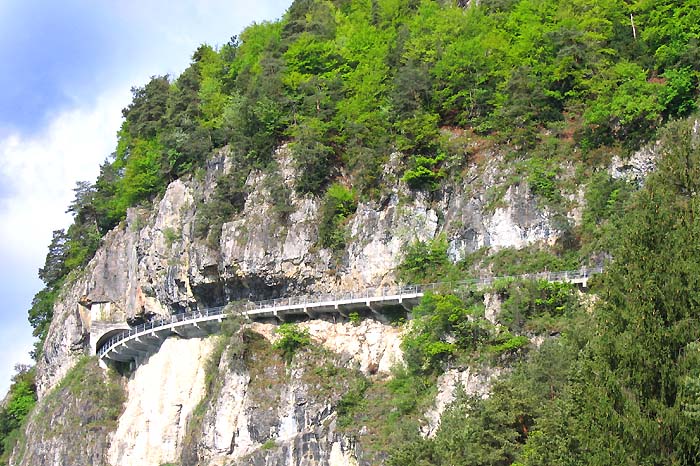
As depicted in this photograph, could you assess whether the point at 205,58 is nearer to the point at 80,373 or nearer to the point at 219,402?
the point at 80,373

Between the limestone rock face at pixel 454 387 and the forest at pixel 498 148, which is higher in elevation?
the forest at pixel 498 148

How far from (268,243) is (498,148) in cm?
1168

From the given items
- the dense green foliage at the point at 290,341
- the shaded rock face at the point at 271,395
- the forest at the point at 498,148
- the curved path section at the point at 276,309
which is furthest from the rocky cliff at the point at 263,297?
the forest at the point at 498,148

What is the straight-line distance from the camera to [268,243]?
49.7m

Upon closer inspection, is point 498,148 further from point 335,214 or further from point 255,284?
point 255,284

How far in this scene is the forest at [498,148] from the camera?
24547 mm

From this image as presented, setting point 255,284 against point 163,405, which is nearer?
point 255,284

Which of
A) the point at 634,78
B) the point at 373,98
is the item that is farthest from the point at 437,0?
the point at 634,78

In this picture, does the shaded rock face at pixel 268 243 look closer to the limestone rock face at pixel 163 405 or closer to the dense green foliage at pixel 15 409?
the limestone rock face at pixel 163 405

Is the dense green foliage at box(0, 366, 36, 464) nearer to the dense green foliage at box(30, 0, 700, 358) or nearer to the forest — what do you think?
the forest

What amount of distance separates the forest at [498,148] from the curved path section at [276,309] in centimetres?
129

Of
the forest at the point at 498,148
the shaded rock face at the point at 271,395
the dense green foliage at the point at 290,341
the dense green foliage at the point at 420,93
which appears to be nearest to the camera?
the forest at the point at 498,148

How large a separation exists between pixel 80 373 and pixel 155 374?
27.3ft

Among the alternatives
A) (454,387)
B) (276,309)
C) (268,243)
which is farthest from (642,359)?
(268,243)
